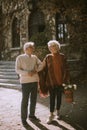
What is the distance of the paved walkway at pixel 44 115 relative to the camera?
798 cm

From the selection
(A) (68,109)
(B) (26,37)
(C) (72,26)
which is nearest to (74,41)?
(C) (72,26)

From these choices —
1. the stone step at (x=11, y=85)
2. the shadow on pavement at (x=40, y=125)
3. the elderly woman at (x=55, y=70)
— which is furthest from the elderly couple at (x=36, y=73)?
the stone step at (x=11, y=85)

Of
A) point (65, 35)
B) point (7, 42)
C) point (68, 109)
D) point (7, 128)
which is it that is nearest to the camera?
point (7, 128)

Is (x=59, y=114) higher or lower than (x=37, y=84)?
lower

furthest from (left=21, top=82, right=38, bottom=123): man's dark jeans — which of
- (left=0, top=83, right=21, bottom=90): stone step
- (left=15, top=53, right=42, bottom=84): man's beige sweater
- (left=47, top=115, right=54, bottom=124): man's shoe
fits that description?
(left=0, top=83, right=21, bottom=90): stone step

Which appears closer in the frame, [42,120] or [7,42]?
[42,120]

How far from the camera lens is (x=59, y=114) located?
880 centimetres

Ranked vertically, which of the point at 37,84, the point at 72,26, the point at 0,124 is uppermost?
the point at 72,26

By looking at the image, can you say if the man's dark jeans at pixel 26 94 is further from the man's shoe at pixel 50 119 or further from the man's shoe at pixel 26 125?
the man's shoe at pixel 50 119

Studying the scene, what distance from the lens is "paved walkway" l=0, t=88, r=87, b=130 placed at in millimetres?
7984

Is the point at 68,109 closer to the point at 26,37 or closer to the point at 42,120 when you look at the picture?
the point at 42,120

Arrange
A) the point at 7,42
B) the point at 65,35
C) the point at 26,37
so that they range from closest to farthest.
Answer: the point at 65,35
the point at 26,37
the point at 7,42

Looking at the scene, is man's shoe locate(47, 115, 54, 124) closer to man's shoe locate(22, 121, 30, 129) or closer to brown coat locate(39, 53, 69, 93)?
man's shoe locate(22, 121, 30, 129)

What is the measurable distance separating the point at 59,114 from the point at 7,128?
1342 mm
